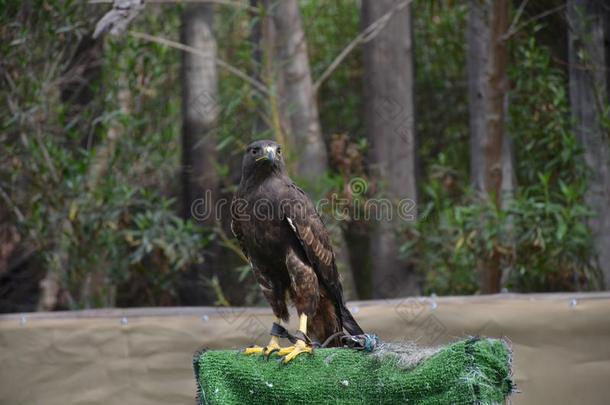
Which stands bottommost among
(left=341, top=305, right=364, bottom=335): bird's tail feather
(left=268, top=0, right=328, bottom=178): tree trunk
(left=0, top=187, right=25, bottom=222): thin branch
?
(left=341, top=305, right=364, bottom=335): bird's tail feather

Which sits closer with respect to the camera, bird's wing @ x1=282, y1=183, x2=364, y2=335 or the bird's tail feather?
bird's wing @ x1=282, y1=183, x2=364, y2=335

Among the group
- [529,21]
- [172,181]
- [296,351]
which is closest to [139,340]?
[296,351]

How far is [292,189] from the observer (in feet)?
10.6

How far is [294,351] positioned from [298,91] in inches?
151

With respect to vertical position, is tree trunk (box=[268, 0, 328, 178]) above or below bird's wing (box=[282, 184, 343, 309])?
above

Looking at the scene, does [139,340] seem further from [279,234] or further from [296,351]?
[296,351]

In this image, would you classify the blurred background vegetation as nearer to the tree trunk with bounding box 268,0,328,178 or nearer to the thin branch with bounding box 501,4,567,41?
the thin branch with bounding box 501,4,567,41

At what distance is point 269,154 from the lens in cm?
309

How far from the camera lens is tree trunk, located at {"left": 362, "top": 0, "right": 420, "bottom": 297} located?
645cm

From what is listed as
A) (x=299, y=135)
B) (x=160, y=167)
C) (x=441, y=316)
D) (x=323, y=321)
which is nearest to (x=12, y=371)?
(x=323, y=321)

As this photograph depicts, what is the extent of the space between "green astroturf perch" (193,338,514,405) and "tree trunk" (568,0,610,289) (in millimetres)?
2969

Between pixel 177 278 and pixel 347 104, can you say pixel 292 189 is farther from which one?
pixel 347 104

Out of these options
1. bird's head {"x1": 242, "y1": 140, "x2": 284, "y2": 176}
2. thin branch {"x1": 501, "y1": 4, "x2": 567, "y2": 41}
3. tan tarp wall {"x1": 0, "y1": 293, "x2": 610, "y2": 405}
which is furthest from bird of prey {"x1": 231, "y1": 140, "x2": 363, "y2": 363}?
thin branch {"x1": 501, "y1": 4, "x2": 567, "y2": 41}

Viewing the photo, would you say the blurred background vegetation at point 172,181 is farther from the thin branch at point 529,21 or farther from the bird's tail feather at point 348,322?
the bird's tail feather at point 348,322
